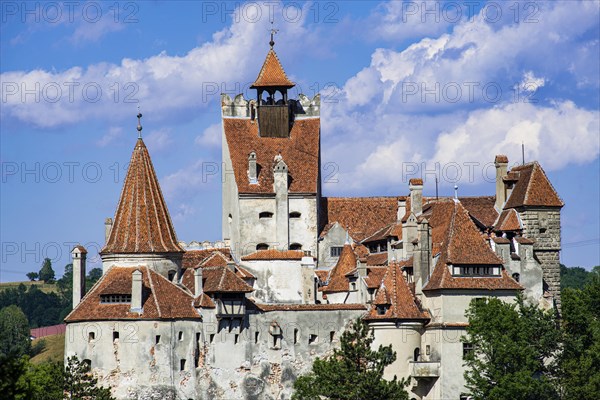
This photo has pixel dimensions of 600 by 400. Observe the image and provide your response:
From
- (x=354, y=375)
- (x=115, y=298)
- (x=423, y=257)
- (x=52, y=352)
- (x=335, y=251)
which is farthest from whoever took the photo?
(x=52, y=352)

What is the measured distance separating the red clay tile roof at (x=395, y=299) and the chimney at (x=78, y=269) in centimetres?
2271

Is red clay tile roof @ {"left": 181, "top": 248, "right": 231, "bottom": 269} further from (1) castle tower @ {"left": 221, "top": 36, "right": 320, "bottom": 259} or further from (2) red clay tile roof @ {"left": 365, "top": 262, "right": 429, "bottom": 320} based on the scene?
(2) red clay tile roof @ {"left": 365, "top": 262, "right": 429, "bottom": 320}

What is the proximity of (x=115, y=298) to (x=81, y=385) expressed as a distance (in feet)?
28.1

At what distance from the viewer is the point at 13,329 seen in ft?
644

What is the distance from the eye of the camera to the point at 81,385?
10238cm

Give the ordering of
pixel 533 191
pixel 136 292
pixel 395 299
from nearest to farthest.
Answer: pixel 136 292 < pixel 395 299 < pixel 533 191

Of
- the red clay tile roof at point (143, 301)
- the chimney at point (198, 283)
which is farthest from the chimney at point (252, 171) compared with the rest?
the red clay tile roof at point (143, 301)

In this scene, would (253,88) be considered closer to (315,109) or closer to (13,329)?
(315,109)

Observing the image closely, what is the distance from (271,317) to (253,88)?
23.4m

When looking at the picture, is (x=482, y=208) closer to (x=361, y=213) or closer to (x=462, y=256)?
(x=361, y=213)

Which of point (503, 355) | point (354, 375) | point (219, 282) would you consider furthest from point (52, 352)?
point (503, 355)

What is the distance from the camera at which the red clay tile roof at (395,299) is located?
108938 mm

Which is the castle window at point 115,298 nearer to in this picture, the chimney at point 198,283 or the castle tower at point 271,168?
the chimney at point 198,283

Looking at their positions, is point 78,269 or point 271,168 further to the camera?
point 271,168
